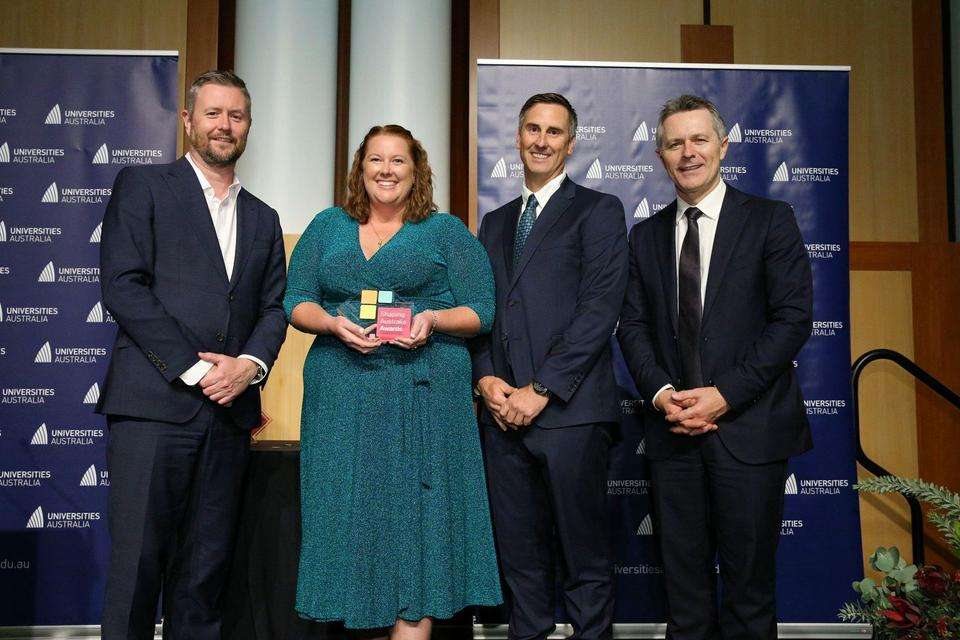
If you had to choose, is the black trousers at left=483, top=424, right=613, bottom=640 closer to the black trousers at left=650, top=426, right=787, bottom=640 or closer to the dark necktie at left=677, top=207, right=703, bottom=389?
the black trousers at left=650, top=426, right=787, bottom=640

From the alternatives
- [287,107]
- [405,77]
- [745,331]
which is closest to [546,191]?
[745,331]

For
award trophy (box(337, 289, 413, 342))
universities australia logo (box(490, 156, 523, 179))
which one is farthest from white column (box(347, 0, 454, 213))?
award trophy (box(337, 289, 413, 342))

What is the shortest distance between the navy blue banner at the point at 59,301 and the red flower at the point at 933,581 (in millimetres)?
3105

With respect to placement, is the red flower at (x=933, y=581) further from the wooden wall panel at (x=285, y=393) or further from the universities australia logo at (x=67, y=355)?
the universities australia logo at (x=67, y=355)

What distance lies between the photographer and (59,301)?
344cm

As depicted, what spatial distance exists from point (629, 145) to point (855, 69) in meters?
1.39

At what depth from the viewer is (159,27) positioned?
388 cm

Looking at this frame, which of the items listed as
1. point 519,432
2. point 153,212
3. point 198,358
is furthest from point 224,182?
point 519,432

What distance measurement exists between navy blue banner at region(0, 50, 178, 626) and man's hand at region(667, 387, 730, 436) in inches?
96.6

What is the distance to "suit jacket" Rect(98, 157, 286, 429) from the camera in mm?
2328

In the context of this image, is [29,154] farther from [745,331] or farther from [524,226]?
[745,331]

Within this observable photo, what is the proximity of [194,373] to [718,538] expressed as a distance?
171 cm

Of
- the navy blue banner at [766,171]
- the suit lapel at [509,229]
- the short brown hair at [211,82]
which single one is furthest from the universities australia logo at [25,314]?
the suit lapel at [509,229]

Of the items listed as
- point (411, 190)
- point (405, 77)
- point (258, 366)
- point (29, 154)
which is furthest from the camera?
point (405, 77)
